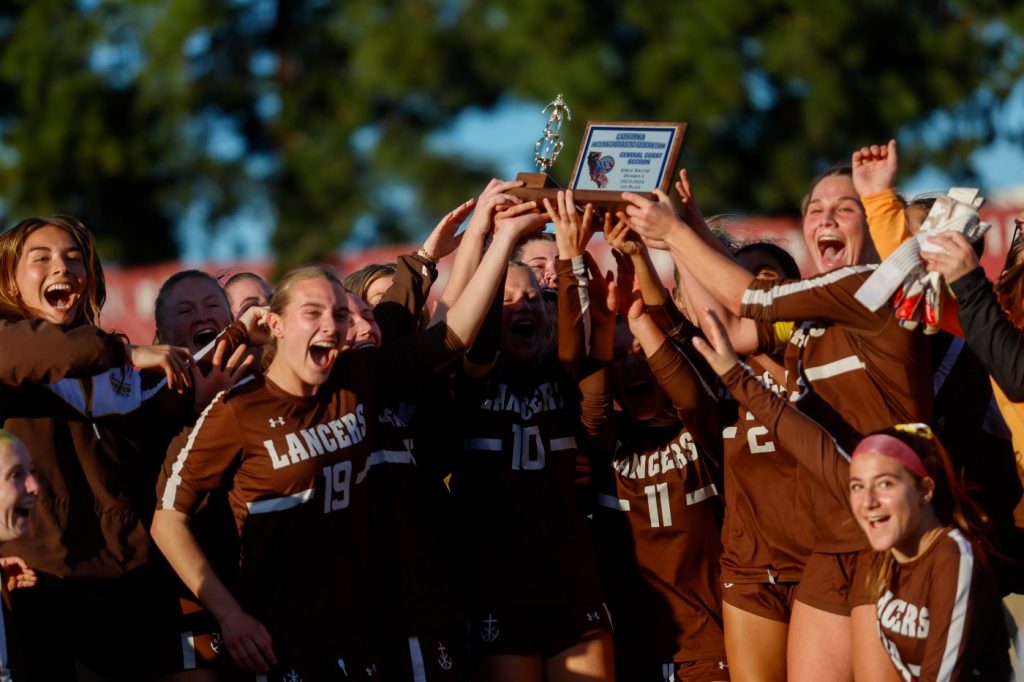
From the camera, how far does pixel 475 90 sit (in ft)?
75.4

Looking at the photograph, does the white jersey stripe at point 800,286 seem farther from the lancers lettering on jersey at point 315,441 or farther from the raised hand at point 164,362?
the raised hand at point 164,362

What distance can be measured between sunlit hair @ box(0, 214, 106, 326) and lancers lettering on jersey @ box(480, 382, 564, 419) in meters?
1.46

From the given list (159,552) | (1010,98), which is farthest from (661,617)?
(1010,98)

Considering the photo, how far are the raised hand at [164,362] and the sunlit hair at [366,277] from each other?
1.33m

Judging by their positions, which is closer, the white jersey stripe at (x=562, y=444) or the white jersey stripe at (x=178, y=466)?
the white jersey stripe at (x=178, y=466)

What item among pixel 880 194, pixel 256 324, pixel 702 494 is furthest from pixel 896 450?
pixel 256 324

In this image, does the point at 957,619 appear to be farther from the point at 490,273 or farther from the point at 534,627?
the point at 490,273

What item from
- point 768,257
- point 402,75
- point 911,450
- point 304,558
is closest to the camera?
point 911,450

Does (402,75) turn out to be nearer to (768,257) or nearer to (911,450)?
(768,257)

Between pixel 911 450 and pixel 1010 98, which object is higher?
pixel 1010 98

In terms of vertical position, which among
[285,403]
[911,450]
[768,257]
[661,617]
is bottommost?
[661,617]

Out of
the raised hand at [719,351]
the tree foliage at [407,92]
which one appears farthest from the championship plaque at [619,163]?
the tree foliage at [407,92]

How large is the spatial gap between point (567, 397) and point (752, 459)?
74 centimetres

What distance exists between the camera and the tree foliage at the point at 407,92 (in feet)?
65.8
